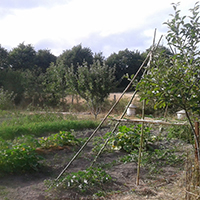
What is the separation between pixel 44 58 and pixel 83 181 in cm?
2464

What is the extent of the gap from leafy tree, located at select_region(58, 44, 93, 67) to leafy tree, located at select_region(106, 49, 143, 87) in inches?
93.5

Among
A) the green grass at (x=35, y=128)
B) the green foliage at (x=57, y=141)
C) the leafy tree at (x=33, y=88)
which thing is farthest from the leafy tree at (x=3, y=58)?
the green foliage at (x=57, y=141)

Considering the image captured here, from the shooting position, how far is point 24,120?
8430mm

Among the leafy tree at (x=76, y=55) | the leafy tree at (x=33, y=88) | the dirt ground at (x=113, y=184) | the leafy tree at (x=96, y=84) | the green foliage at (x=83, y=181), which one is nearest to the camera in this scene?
the dirt ground at (x=113, y=184)

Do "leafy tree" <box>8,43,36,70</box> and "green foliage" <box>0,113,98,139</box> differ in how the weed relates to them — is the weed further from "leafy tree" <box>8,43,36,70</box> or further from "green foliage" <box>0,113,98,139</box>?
"leafy tree" <box>8,43,36,70</box>

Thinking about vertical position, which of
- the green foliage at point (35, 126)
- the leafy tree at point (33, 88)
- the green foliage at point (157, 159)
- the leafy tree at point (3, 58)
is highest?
the leafy tree at point (3, 58)

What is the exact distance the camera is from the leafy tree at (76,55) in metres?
26.3

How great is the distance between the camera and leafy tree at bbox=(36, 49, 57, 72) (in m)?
→ 26.4

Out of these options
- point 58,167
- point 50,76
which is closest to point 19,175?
point 58,167

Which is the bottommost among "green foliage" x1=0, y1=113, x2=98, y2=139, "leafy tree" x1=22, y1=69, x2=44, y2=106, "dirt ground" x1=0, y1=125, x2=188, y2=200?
"dirt ground" x1=0, y1=125, x2=188, y2=200

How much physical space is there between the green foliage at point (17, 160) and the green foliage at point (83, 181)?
2.19 feet

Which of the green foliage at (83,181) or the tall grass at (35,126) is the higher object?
the tall grass at (35,126)

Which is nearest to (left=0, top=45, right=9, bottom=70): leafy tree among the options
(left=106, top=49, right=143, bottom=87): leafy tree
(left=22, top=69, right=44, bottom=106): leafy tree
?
(left=22, top=69, right=44, bottom=106): leafy tree

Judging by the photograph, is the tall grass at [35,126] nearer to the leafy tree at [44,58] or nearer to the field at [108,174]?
the field at [108,174]
